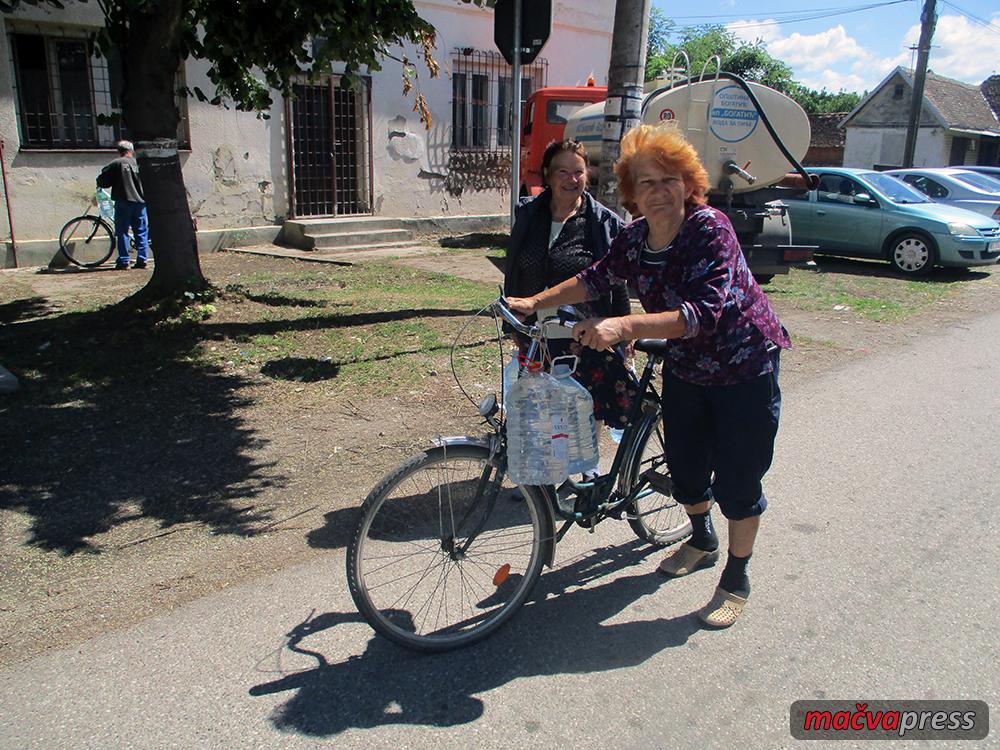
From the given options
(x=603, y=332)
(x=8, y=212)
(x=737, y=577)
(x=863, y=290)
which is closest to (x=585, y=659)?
(x=737, y=577)

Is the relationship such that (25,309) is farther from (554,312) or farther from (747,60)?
(747,60)

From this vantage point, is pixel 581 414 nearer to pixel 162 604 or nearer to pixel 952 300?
pixel 162 604

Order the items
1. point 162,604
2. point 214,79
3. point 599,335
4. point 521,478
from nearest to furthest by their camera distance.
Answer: point 599,335 → point 521,478 → point 162,604 → point 214,79

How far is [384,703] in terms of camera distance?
278 centimetres

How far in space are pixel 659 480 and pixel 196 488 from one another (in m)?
2.50

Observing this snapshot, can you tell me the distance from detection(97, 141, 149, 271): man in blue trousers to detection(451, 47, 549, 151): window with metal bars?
6.45 m

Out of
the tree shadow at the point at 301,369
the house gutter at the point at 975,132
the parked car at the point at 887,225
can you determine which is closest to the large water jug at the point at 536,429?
the tree shadow at the point at 301,369

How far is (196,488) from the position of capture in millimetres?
4434

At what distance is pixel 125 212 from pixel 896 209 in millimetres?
11266

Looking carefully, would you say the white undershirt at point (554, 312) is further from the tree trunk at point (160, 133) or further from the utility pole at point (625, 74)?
the tree trunk at point (160, 133)

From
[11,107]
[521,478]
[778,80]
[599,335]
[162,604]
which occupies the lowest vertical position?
[162,604]

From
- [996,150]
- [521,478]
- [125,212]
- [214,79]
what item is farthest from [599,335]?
[996,150]

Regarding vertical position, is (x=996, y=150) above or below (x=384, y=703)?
above

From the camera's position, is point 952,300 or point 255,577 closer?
point 255,577
